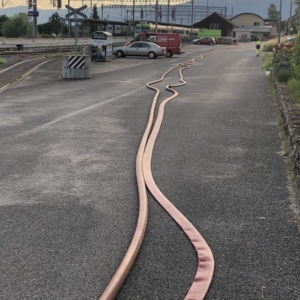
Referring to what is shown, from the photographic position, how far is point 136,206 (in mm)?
5617

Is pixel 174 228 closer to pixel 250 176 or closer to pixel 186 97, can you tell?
pixel 250 176

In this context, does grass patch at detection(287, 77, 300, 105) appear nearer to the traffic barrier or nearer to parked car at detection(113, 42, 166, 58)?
the traffic barrier

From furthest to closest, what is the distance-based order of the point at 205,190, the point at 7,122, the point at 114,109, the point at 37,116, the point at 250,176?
the point at 114,109 → the point at 37,116 → the point at 7,122 → the point at 250,176 → the point at 205,190

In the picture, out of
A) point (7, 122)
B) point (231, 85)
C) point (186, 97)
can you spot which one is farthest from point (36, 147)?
point (231, 85)

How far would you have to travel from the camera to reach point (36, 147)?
27.9 ft

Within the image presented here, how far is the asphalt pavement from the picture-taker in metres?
3.95

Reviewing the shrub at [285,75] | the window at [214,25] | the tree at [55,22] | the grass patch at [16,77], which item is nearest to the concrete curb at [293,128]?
the shrub at [285,75]

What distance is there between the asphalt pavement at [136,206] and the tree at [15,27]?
94.9 metres

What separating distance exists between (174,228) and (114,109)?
841 centimetres

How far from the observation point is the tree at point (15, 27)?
10012cm

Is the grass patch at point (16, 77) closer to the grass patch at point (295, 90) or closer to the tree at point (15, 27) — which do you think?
the grass patch at point (295, 90)

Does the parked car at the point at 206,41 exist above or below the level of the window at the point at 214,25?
below

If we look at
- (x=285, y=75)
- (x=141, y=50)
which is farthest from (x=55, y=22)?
(x=285, y=75)

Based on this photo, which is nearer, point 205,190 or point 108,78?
point 205,190
